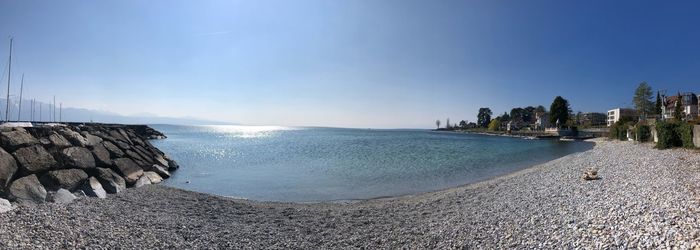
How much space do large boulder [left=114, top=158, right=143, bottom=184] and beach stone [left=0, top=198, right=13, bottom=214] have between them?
24.1 feet

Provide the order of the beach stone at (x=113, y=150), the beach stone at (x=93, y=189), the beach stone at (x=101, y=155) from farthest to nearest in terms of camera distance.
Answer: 1. the beach stone at (x=113, y=150)
2. the beach stone at (x=101, y=155)
3. the beach stone at (x=93, y=189)

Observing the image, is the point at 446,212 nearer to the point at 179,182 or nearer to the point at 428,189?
the point at 428,189

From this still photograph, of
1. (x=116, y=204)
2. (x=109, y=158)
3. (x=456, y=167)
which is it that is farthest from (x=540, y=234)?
(x=456, y=167)

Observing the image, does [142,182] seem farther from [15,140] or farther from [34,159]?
[15,140]

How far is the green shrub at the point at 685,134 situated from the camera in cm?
2319

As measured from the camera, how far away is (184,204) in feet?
44.5

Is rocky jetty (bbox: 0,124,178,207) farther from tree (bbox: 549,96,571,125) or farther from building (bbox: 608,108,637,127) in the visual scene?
building (bbox: 608,108,637,127)

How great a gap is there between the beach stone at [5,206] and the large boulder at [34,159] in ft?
9.11

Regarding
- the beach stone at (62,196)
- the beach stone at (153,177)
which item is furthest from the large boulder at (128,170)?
the beach stone at (62,196)

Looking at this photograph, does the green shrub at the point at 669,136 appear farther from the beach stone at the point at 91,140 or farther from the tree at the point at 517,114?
the tree at the point at 517,114

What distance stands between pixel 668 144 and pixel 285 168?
98.6ft

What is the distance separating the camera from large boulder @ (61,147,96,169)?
544 inches

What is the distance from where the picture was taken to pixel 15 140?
1242 cm

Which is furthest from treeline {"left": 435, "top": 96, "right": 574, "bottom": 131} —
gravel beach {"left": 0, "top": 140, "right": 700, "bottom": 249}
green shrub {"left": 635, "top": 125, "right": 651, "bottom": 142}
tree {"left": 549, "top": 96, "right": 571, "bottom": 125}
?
gravel beach {"left": 0, "top": 140, "right": 700, "bottom": 249}
